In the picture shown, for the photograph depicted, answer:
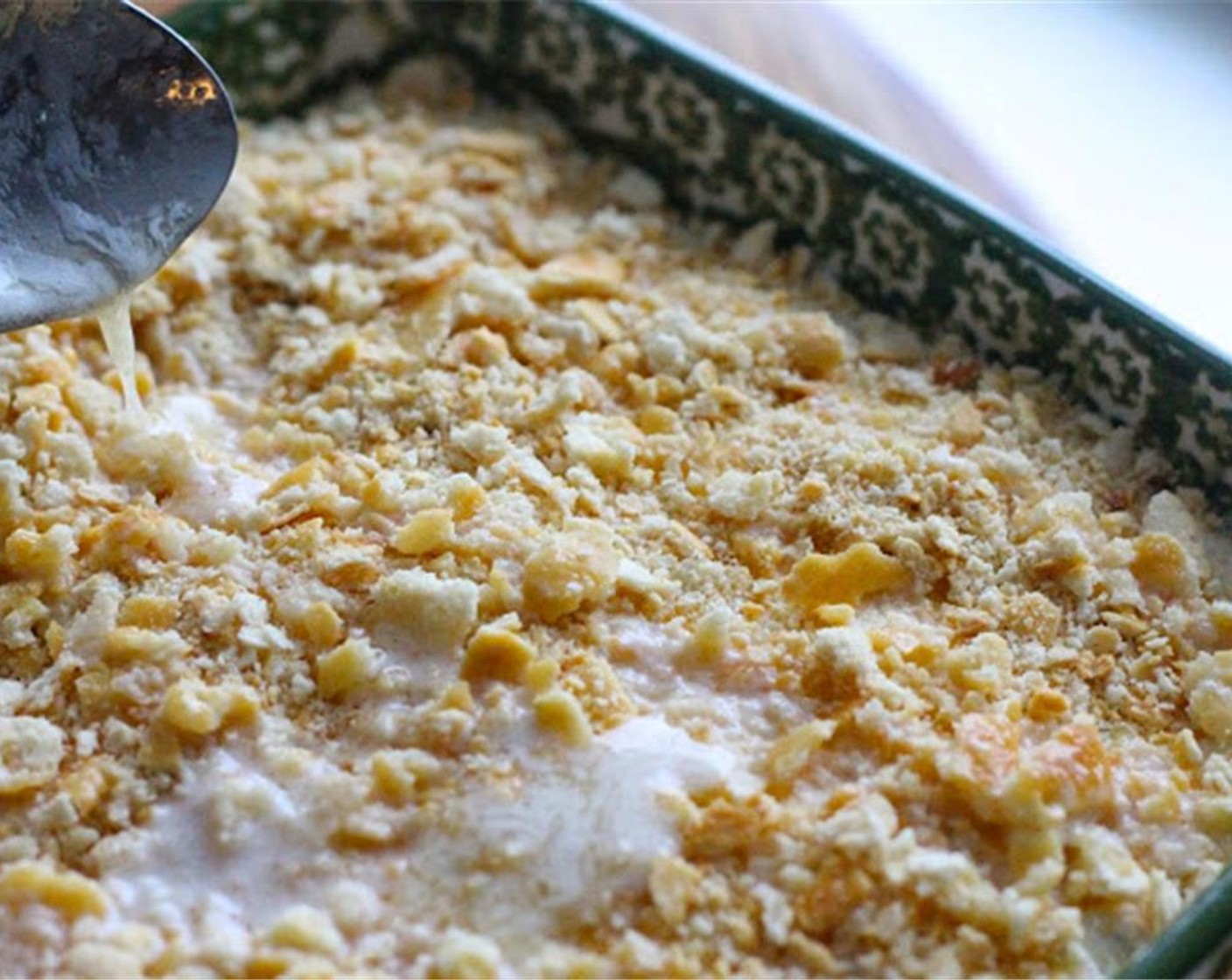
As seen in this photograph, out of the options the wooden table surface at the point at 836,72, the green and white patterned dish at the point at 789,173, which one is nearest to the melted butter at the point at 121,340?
the green and white patterned dish at the point at 789,173

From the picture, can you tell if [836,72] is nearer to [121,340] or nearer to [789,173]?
[789,173]

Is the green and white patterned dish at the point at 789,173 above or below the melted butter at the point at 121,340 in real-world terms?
above

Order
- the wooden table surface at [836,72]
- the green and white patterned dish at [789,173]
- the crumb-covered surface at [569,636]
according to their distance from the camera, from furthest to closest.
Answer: the wooden table surface at [836,72] < the green and white patterned dish at [789,173] < the crumb-covered surface at [569,636]

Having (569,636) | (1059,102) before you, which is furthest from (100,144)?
(1059,102)

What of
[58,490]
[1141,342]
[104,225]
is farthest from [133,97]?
[1141,342]

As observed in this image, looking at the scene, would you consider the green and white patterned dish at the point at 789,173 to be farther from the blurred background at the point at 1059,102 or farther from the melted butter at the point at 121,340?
the melted butter at the point at 121,340

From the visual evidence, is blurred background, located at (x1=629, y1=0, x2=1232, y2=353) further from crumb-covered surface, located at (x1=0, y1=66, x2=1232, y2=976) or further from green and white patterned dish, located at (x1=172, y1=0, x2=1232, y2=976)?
crumb-covered surface, located at (x1=0, y1=66, x2=1232, y2=976)

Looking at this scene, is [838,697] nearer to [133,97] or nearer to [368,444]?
[368,444]
